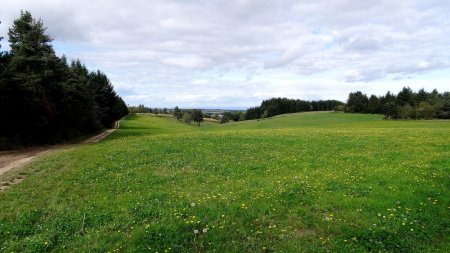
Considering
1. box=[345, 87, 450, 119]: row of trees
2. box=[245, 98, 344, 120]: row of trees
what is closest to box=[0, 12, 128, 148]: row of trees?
box=[345, 87, 450, 119]: row of trees

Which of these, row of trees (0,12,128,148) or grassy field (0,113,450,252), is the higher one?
row of trees (0,12,128,148)

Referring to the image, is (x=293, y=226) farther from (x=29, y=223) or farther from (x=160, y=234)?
(x=29, y=223)

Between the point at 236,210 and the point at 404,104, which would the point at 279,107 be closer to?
the point at 404,104

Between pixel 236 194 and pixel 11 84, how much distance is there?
1245 inches

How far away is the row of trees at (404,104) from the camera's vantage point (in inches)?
4092

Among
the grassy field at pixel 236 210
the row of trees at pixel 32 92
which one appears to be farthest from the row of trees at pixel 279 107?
the grassy field at pixel 236 210

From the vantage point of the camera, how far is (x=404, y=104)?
117938mm

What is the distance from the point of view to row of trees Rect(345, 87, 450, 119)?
104 meters

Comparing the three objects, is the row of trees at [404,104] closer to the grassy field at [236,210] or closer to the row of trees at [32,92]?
the row of trees at [32,92]

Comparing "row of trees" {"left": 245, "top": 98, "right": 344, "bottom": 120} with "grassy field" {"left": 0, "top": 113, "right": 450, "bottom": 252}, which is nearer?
"grassy field" {"left": 0, "top": 113, "right": 450, "bottom": 252}

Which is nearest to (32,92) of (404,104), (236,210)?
(236,210)

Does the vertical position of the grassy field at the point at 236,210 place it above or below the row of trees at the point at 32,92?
below

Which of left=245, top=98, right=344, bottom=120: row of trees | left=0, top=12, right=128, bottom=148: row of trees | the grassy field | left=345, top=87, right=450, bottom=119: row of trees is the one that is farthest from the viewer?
left=245, top=98, right=344, bottom=120: row of trees

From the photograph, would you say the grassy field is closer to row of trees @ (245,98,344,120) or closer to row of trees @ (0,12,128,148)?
row of trees @ (0,12,128,148)
